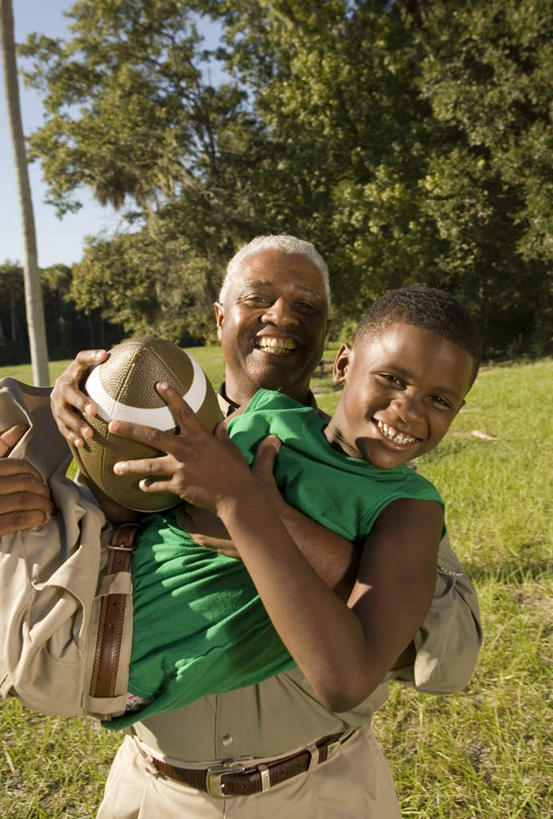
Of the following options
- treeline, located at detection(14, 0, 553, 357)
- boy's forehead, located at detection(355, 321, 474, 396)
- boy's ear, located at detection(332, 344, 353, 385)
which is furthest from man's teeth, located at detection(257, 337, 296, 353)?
treeline, located at detection(14, 0, 553, 357)

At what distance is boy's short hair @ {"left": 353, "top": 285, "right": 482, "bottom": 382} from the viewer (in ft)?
5.24

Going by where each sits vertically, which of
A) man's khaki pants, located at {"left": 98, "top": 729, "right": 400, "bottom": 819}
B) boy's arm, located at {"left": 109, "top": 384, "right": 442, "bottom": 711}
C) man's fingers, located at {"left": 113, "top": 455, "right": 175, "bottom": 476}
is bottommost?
man's khaki pants, located at {"left": 98, "top": 729, "right": 400, "bottom": 819}

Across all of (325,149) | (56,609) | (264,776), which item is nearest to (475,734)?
(264,776)

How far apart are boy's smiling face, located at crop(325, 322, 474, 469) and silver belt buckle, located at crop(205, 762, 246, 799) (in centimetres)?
79

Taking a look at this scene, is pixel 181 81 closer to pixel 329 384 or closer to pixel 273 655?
pixel 329 384

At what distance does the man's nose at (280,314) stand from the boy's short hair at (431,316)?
30.1 inches

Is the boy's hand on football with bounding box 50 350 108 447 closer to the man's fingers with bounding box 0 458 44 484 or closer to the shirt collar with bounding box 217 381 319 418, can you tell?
the man's fingers with bounding box 0 458 44 484

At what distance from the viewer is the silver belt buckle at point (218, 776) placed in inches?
57.8

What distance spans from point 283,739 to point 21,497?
0.85m

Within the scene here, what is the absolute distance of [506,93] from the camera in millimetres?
17203

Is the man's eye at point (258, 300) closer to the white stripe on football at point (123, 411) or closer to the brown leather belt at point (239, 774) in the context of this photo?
the white stripe on football at point (123, 411)

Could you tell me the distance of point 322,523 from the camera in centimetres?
146

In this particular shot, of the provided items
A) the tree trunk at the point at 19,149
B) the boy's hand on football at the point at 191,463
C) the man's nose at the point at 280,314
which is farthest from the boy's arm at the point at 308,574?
the tree trunk at the point at 19,149

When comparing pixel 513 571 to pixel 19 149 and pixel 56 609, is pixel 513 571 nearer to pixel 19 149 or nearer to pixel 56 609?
pixel 56 609
